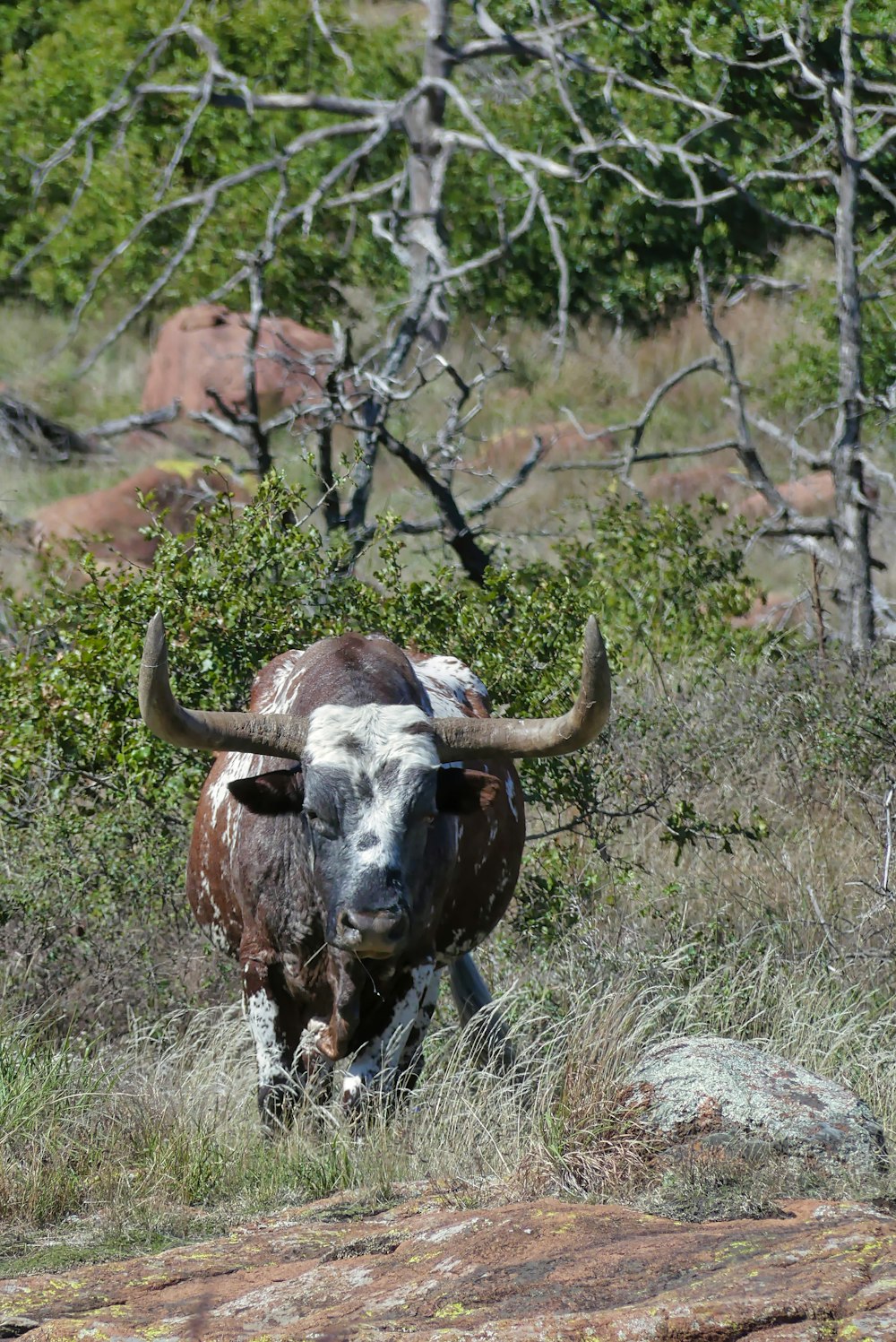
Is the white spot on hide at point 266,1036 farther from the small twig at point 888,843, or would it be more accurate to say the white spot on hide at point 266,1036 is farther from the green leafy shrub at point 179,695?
the small twig at point 888,843

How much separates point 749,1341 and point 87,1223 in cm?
244

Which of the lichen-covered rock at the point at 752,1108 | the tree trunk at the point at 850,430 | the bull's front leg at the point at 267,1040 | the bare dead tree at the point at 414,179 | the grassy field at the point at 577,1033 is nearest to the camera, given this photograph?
the lichen-covered rock at the point at 752,1108

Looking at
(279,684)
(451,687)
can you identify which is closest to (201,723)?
(279,684)

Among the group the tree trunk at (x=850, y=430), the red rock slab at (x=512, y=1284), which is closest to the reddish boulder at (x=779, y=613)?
the tree trunk at (x=850, y=430)

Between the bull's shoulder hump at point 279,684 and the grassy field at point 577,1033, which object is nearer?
the grassy field at point 577,1033

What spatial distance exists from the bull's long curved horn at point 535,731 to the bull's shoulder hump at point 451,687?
0.75 meters

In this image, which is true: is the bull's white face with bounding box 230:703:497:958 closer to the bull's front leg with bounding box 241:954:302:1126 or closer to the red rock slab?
the bull's front leg with bounding box 241:954:302:1126

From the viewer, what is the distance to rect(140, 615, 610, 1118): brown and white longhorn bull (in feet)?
17.4

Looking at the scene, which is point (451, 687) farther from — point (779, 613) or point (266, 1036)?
point (779, 613)

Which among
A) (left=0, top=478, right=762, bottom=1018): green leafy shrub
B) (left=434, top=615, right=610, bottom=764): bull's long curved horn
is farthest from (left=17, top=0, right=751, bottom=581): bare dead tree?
(left=434, top=615, right=610, bottom=764): bull's long curved horn

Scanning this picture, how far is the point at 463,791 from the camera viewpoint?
5.74 metres

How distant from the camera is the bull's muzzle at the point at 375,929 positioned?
5102mm

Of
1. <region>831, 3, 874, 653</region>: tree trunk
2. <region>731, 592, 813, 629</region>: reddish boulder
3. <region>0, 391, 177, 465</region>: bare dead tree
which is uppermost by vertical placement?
<region>0, 391, 177, 465</region>: bare dead tree

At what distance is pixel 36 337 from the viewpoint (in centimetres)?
2189
